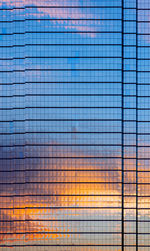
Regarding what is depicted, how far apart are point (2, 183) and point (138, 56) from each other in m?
13.1

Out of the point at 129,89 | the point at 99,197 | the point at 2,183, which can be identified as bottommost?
the point at 99,197

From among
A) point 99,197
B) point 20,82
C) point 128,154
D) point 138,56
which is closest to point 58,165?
point 99,197

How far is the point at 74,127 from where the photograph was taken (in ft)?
45.9

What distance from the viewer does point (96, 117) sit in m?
14.0

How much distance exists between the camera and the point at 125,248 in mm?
13727

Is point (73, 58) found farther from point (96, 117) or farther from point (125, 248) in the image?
point (125, 248)

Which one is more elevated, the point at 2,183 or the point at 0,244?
the point at 2,183

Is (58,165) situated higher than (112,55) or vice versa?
(112,55)

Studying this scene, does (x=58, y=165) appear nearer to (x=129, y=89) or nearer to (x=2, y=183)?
(x=2, y=183)

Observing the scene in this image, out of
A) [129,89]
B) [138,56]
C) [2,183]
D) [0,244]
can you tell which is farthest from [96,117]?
[0,244]

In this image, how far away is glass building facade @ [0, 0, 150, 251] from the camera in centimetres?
1377

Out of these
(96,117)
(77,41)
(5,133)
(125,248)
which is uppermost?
(77,41)

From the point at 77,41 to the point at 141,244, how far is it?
48.6ft

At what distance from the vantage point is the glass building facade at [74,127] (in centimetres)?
1377
